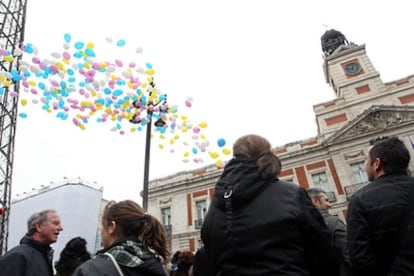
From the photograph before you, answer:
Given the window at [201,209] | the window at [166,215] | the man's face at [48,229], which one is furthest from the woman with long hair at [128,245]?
the window at [166,215]

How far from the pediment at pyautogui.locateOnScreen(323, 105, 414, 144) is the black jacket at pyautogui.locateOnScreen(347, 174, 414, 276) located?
57.0 feet

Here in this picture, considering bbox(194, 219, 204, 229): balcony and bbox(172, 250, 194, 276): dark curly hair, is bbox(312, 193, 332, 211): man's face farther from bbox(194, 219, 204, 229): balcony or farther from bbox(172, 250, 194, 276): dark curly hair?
bbox(194, 219, 204, 229): balcony

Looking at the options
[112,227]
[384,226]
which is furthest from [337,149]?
[112,227]

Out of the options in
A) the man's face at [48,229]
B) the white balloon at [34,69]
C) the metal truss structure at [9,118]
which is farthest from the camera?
the metal truss structure at [9,118]

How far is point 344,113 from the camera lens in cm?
1970

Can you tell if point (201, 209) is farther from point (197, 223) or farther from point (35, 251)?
point (35, 251)

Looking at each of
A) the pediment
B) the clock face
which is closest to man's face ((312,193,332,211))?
the pediment

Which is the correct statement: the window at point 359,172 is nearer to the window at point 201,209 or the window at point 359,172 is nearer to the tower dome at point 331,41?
the window at point 201,209

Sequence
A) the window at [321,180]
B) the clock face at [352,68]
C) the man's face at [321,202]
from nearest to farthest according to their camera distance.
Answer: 1. the man's face at [321,202]
2. the window at [321,180]
3. the clock face at [352,68]

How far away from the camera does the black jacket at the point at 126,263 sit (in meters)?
1.65

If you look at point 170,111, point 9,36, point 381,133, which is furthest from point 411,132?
point 9,36

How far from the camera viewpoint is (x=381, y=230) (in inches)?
74.9

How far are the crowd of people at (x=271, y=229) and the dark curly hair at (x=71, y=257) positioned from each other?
125cm

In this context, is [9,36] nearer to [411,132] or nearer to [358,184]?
[358,184]
